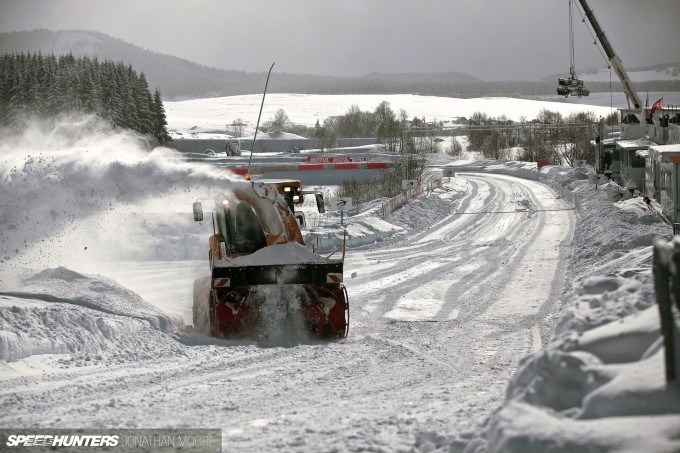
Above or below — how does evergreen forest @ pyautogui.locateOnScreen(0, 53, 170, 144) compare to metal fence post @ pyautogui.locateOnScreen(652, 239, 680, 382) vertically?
above

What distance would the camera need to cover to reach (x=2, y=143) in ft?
87.3

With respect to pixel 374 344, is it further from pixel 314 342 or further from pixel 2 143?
pixel 2 143

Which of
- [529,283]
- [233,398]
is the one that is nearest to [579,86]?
[529,283]

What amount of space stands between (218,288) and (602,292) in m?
6.39

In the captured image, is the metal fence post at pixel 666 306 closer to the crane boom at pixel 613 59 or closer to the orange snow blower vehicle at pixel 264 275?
the orange snow blower vehicle at pixel 264 275

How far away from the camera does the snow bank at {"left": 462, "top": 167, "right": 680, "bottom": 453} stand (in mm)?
5750

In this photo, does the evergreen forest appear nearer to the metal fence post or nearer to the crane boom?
the crane boom

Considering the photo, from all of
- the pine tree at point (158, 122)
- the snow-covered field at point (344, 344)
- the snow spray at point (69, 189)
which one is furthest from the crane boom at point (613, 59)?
the pine tree at point (158, 122)

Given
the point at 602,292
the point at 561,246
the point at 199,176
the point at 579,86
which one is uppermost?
the point at 579,86

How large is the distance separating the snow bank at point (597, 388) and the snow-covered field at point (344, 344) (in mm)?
17

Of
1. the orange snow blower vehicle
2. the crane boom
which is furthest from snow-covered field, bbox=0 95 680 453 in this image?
the crane boom

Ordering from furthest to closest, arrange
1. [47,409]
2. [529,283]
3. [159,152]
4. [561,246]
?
[561,246]
[529,283]
[159,152]
[47,409]

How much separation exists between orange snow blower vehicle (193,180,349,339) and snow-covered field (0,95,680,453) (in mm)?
528

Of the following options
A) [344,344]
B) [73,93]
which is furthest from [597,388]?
[73,93]
